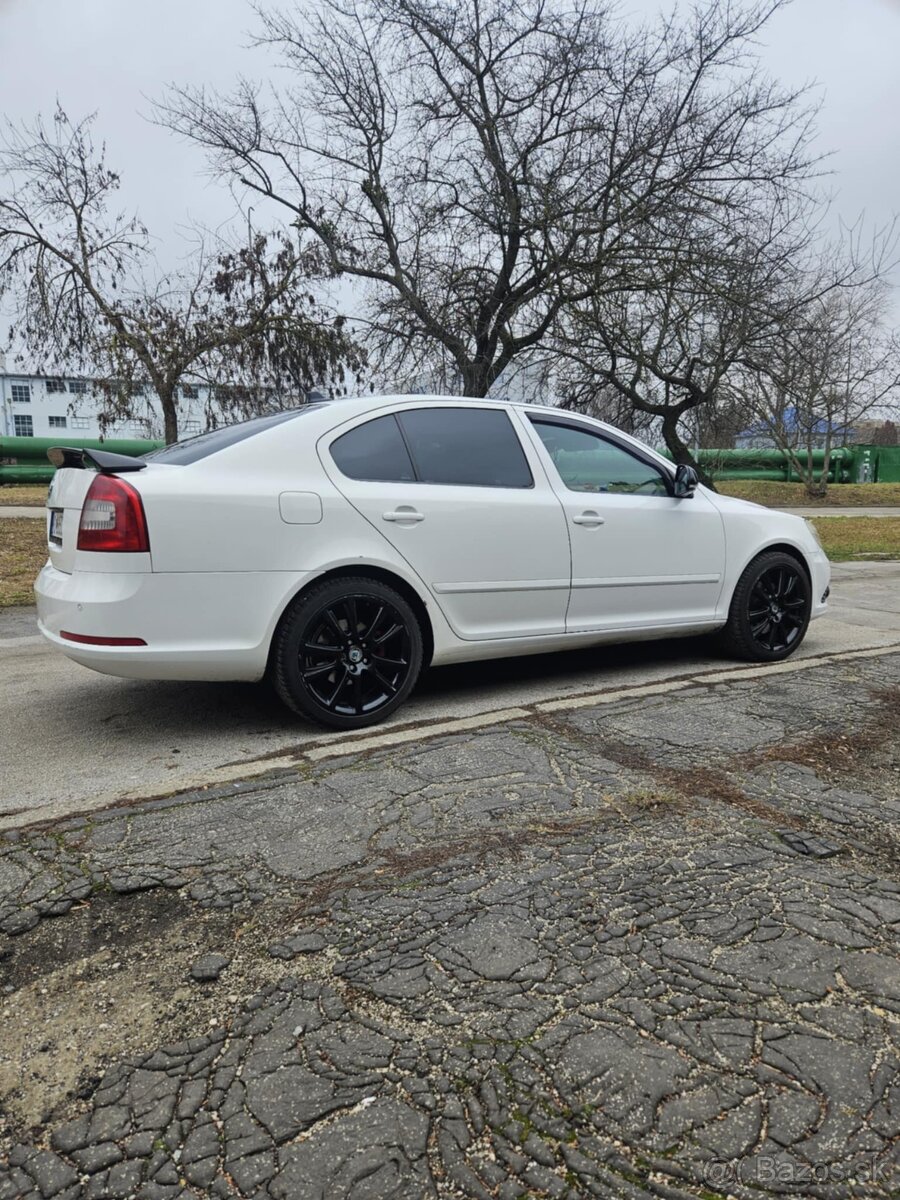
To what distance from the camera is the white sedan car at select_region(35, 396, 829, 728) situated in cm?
343

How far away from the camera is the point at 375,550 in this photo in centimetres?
382

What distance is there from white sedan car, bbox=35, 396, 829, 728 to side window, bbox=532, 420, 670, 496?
14mm

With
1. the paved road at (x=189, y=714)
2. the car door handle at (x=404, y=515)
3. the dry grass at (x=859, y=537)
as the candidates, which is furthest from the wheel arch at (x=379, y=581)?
the dry grass at (x=859, y=537)

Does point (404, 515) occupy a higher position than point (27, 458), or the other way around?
point (27, 458)

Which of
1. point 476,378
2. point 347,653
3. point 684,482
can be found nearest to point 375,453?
point 347,653

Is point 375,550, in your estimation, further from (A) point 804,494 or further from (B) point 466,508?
(A) point 804,494

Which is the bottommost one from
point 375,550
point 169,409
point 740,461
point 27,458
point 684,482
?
point 375,550

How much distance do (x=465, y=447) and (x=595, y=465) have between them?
34.6 inches

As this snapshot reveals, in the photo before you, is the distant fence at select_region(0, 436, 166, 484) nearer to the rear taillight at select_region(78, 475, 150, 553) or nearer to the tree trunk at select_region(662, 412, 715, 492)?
the tree trunk at select_region(662, 412, 715, 492)

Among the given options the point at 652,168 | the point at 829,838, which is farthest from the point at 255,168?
the point at 829,838

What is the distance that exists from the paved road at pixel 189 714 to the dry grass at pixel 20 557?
1991 millimetres

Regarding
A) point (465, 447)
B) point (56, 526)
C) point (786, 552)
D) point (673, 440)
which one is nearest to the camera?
point (56, 526)

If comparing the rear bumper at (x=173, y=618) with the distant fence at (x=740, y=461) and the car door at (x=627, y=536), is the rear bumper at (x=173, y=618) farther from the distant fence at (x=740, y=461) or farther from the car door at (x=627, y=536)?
the distant fence at (x=740, y=461)

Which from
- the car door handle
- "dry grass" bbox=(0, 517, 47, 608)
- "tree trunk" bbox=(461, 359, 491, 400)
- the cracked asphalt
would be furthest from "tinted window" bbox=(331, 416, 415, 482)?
"tree trunk" bbox=(461, 359, 491, 400)
